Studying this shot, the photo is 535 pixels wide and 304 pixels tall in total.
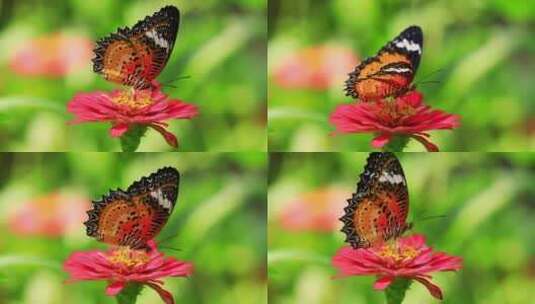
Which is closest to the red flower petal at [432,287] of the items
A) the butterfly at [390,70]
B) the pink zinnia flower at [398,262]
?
the pink zinnia flower at [398,262]

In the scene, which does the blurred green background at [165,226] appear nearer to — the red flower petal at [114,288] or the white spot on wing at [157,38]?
the red flower petal at [114,288]

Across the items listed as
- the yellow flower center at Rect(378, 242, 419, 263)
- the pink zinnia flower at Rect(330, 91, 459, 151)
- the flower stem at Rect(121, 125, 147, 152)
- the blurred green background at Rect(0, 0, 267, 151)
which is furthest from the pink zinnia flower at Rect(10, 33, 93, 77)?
the yellow flower center at Rect(378, 242, 419, 263)

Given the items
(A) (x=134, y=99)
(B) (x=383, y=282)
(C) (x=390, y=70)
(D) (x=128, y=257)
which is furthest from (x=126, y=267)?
(C) (x=390, y=70)

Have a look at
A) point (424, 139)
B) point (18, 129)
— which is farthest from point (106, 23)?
point (424, 139)

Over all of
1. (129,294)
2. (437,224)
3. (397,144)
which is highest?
(397,144)

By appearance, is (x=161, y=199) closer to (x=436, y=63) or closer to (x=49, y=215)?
(x=49, y=215)
